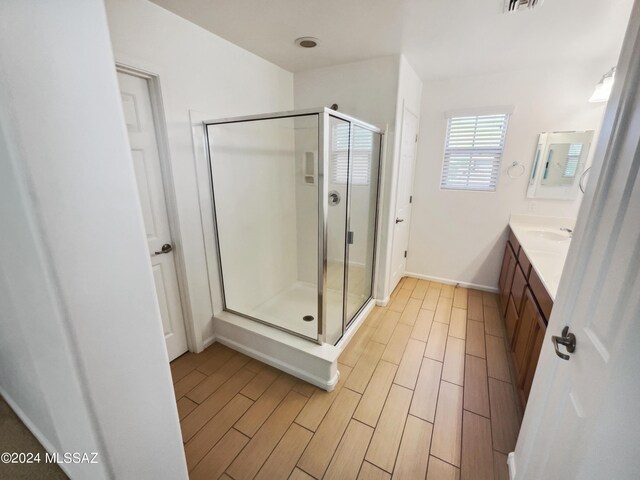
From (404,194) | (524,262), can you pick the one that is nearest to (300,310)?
(404,194)

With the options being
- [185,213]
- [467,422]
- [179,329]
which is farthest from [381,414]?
[185,213]

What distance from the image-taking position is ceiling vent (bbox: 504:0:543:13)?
153 cm

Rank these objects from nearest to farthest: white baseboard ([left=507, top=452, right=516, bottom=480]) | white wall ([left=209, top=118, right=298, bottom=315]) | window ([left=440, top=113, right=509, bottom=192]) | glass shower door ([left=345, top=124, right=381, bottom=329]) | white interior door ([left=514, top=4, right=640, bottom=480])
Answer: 1. white interior door ([left=514, top=4, right=640, bottom=480])
2. white baseboard ([left=507, top=452, right=516, bottom=480])
3. white wall ([left=209, top=118, right=298, bottom=315])
4. glass shower door ([left=345, top=124, right=381, bottom=329])
5. window ([left=440, top=113, right=509, bottom=192])

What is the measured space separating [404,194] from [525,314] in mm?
1694

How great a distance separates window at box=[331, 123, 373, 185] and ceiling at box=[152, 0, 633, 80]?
0.66m

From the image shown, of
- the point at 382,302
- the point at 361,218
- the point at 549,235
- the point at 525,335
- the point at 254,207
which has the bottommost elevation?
the point at 382,302

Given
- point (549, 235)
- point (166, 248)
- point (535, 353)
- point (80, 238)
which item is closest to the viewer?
point (80, 238)

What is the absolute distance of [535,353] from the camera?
154cm

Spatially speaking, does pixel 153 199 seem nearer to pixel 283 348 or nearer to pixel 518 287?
pixel 283 348

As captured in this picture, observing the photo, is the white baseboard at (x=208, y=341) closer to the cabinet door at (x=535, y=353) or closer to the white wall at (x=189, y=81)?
the white wall at (x=189, y=81)

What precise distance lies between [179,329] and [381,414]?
166 cm

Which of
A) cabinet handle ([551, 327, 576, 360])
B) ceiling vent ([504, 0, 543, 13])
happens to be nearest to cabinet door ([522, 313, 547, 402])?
cabinet handle ([551, 327, 576, 360])

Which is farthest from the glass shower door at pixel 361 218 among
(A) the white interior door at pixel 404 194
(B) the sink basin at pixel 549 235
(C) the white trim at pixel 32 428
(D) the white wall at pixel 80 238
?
(C) the white trim at pixel 32 428

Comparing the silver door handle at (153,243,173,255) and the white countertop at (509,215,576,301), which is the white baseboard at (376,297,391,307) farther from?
the silver door handle at (153,243,173,255)
